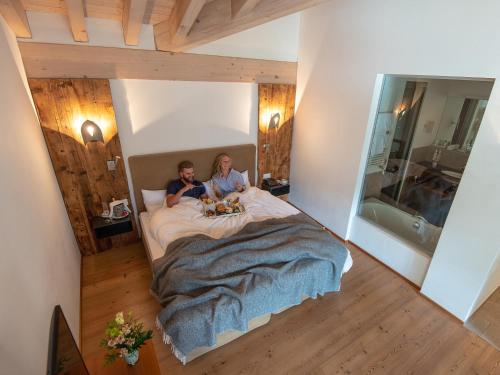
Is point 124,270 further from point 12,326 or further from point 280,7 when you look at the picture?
point 280,7

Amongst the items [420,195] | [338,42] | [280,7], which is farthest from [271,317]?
[338,42]

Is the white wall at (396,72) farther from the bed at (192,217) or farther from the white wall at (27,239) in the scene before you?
the white wall at (27,239)

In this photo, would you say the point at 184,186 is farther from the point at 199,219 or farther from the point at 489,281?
the point at 489,281

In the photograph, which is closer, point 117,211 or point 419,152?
point 419,152

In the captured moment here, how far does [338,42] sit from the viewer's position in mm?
2824

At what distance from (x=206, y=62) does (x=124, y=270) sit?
99.5 inches

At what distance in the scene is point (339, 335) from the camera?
→ 2.06 m

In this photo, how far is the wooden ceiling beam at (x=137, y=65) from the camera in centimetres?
218

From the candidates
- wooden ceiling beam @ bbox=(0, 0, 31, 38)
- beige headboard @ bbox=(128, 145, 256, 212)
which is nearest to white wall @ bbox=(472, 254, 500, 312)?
beige headboard @ bbox=(128, 145, 256, 212)

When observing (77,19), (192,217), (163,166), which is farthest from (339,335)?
(77,19)

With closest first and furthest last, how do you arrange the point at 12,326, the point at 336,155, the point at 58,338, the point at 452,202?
1. the point at 12,326
2. the point at 58,338
3. the point at 452,202
4. the point at 336,155

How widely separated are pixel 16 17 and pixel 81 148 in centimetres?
110

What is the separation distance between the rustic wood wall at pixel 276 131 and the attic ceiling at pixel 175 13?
146 cm

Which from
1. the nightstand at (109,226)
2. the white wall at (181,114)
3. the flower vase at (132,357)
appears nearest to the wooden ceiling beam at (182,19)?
the white wall at (181,114)
